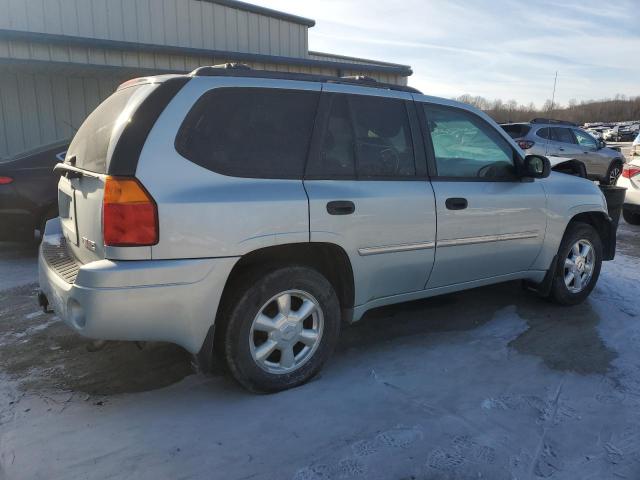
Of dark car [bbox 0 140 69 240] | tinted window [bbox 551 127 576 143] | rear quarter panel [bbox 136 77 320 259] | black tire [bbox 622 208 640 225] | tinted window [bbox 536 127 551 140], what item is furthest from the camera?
tinted window [bbox 551 127 576 143]

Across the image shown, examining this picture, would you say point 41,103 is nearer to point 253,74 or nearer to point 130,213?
point 253,74

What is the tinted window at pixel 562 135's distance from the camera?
1316 cm

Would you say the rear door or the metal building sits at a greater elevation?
the metal building

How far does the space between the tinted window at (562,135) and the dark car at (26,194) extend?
11440 millimetres

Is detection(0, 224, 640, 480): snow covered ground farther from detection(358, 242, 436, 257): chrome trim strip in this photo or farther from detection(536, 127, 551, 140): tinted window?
detection(536, 127, 551, 140): tinted window

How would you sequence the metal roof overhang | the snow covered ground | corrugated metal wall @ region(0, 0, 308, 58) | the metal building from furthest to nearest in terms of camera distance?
corrugated metal wall @ region(0, 0, 308, 58)
the metal building
the metal roof overhang
the snow covered ground

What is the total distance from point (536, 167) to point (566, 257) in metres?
1.01

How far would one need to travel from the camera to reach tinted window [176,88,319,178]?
2.76 meters

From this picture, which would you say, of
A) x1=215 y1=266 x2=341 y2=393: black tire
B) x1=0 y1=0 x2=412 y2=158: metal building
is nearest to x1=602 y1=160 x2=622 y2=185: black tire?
x1=0 y1=0 x2=412 y2=158: metal building

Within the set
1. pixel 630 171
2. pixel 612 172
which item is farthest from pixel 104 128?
pixel 612 172

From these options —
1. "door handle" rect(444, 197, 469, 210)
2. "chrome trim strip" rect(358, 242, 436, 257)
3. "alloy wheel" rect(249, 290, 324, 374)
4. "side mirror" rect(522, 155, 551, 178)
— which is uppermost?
"side mirror" rect(522, 155, 551, 178)

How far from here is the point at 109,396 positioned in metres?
3.09

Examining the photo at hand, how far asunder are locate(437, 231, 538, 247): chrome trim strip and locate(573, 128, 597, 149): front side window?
11111 mm

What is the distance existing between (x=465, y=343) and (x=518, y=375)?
1.83 feet
